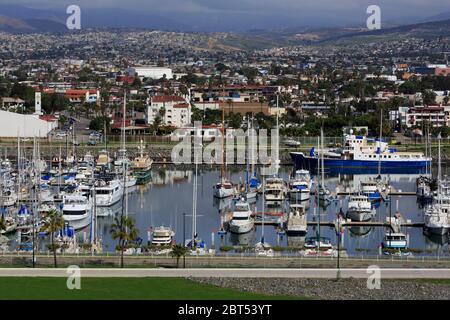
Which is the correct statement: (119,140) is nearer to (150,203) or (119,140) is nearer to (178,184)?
(178,184)

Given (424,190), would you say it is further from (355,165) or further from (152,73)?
(152,73)

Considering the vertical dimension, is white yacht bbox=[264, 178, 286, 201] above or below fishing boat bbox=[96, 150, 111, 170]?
below

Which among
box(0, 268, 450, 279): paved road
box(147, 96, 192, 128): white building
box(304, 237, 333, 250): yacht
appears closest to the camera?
box(0, 268, 450, 279): paved road

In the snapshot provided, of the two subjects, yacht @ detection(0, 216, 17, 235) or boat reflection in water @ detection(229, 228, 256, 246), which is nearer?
boat reflection in water @ detection(229, 228, 256, 246)
